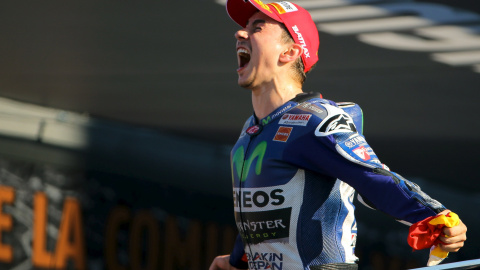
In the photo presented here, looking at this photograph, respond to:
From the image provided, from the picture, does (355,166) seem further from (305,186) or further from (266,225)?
(266,225)

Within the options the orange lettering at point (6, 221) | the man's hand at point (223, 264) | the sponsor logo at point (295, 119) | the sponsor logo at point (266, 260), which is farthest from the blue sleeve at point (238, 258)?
the orange lettering at point (6, 221)

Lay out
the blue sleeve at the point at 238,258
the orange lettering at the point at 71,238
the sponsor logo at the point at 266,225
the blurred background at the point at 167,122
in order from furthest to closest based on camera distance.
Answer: the orange lettering at the point at 71,238 < the blurred background at the point at 167,122 < the blue sleeve at the point at 238,258 < the sponsor logo at the point at 266,225

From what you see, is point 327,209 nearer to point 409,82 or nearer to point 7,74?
point 409,82

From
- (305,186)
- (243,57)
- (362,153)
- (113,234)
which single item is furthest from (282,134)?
(113,234)

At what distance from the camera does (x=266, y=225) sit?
7.00 ft

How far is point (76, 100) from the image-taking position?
6328mm

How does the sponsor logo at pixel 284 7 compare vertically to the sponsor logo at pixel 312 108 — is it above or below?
above

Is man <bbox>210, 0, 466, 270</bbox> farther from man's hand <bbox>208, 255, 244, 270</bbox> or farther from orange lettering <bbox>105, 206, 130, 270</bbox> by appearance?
orange lettering <bbox>105, 206, 130, 270</bbox>

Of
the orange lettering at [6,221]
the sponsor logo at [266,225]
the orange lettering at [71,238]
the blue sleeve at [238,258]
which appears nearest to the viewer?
the sponsor logo at [266,225]

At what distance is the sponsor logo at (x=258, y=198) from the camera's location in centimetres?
210

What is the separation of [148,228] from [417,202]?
15.1 feet

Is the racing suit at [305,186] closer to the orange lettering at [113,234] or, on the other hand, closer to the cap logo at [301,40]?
the cap logo at [301,40]

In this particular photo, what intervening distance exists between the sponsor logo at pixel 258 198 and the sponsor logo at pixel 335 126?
0.21 m

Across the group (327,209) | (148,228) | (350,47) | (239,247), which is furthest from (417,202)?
(148,228)
